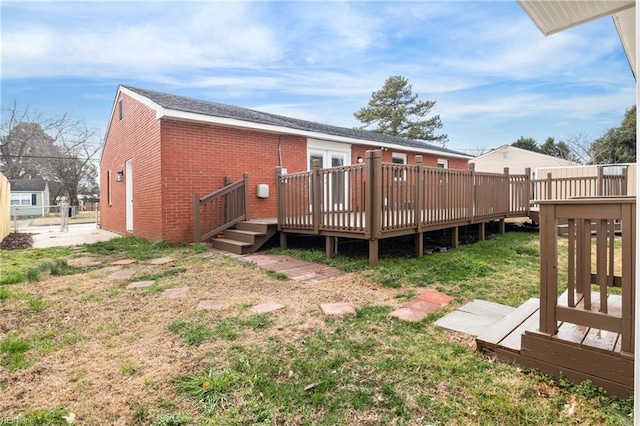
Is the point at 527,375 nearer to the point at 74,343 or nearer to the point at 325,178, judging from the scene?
the point at 74,343

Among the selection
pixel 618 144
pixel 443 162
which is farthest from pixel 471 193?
pixel 618 144

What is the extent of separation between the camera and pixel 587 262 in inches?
83.0

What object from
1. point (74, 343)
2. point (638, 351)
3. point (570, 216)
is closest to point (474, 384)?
point (638, 351)

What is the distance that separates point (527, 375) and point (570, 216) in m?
1.05

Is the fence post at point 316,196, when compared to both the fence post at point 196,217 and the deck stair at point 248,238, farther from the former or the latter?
the fence post at point 196,217

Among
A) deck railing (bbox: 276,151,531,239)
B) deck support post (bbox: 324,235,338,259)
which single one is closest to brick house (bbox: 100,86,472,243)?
deck railing (bbox: 276,151,531,239)

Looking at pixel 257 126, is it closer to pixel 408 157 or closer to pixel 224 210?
A: pixel 224 210

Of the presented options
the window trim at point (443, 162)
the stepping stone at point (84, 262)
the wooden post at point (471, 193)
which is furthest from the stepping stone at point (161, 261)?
the window trim at point (443, 162)

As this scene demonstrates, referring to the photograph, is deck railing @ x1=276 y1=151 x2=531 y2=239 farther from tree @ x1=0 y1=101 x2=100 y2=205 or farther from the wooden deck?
tree @ x1=0 y1=101 x2=100 y2=205

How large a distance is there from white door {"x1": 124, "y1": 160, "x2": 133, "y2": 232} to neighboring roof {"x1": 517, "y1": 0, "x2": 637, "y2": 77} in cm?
1070

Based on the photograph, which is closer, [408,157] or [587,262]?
[587,262]

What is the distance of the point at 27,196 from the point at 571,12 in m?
40.1

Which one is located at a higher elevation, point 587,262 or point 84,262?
point 587,262

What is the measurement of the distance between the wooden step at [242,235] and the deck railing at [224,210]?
217 millimetres
